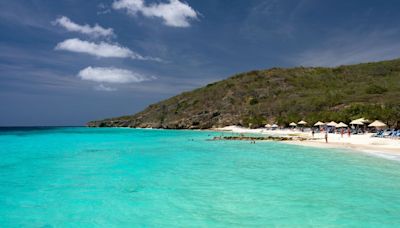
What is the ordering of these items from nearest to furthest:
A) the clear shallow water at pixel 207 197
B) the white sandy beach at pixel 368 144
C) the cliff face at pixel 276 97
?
the clear shallow water at pixel 207 197
the white sandy beach at pixel 368 144
the cliff face at pixel 276 97

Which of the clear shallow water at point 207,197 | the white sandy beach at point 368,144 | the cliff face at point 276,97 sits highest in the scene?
the cliff face at point 276,97

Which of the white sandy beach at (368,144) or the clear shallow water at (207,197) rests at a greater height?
the white sandy beach at (368,144)

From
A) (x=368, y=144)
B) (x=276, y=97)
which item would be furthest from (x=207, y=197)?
(x=276, y=97)

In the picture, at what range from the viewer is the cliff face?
300 ft

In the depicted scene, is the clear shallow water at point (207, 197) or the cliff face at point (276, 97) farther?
the cliff face at point (276, 97)

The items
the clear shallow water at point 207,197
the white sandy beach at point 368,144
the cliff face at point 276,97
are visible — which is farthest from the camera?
the cliff face at point 276,97

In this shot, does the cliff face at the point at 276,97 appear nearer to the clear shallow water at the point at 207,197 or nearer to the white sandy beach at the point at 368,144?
the white sandy beach at the point at 368,144

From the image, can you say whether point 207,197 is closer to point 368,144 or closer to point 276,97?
point 368,144

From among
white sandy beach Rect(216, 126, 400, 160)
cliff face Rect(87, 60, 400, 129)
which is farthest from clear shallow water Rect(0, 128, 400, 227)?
cliff face Rect(87, 60, 400, 129)

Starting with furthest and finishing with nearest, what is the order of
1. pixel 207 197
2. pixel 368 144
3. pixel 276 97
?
pixel 276 97
pixel 368 144
pixel 207 197

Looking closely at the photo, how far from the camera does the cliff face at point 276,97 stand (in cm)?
9131

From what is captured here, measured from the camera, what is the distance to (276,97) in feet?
396

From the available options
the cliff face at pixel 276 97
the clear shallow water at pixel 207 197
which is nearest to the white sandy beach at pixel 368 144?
the clear shallow water at pixel 207 197

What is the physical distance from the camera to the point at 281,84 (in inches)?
5261
